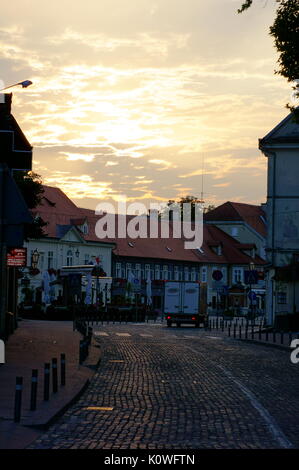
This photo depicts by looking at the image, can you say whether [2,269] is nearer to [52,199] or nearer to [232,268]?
[52,199]

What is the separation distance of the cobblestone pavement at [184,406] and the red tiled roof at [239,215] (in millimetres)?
101689

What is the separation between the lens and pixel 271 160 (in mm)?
61812

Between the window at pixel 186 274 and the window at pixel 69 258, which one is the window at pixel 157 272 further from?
the window at pixel 69 258

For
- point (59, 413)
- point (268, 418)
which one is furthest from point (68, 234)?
point (268, 418)

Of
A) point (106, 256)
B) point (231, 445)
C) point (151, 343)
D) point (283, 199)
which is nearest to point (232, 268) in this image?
point (106, 256)

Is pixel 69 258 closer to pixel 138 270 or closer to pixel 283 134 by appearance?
pixel 138 270

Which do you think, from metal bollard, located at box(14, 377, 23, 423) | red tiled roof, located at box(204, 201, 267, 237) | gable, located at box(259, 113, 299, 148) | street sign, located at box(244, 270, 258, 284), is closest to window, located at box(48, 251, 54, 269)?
red tiled roof, located at box(204, 201, 267, 237)

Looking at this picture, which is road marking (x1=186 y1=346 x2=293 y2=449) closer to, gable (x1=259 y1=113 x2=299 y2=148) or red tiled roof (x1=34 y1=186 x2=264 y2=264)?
gable (x1=259 y1=113 x2=299 y2=148)

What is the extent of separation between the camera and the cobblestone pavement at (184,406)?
12.6m

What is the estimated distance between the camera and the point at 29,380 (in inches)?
799

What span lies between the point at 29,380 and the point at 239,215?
4429 inches

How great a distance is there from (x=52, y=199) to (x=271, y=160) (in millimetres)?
54311

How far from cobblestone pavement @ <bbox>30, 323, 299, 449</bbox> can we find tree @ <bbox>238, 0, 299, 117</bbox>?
810 cm
